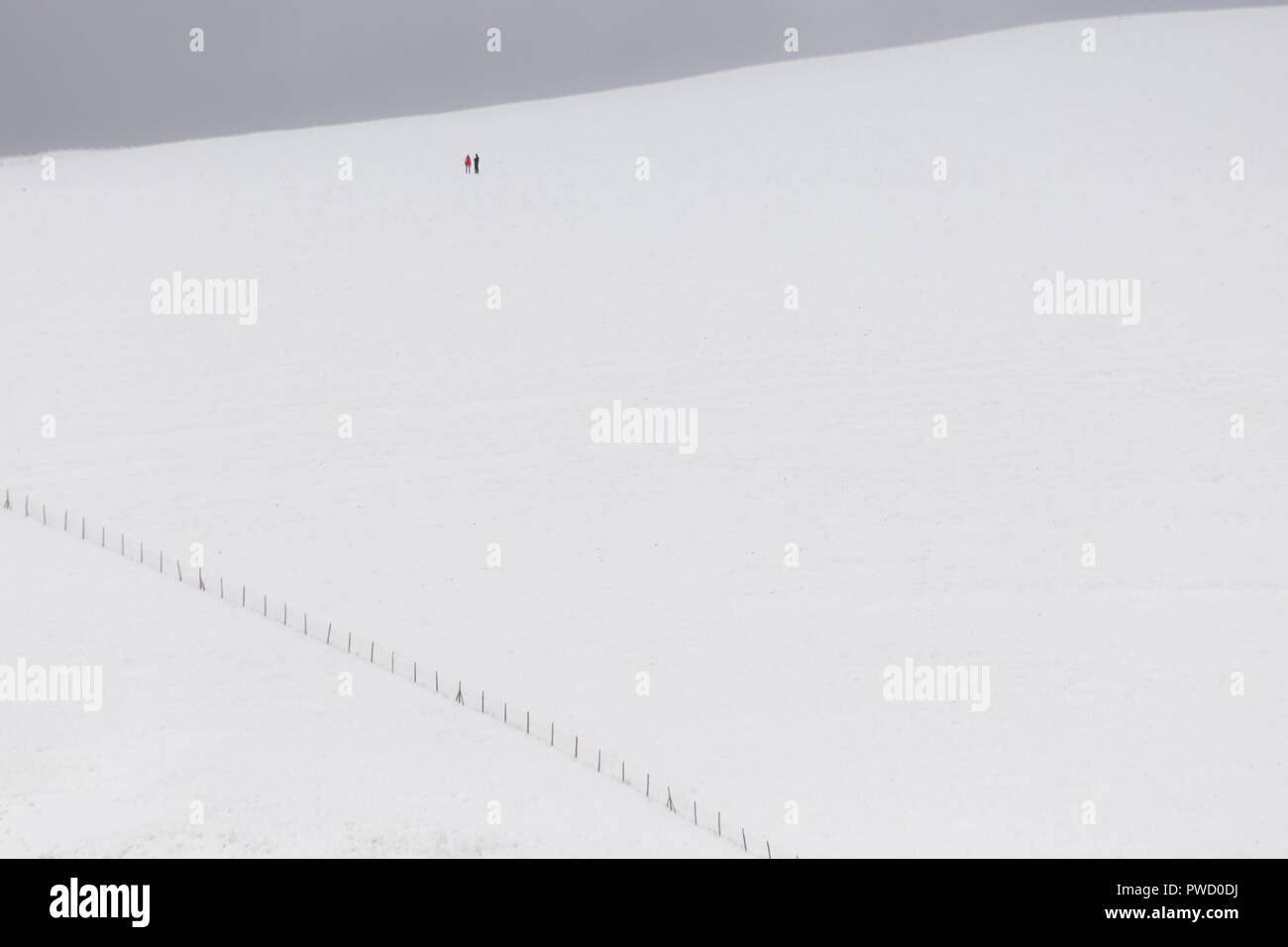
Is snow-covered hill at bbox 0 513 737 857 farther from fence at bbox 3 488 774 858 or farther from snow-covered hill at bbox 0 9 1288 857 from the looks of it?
fence at bbox 3 488 774 858

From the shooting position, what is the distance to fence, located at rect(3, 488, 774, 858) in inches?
849

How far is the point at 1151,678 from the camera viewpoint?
25094 millimetres

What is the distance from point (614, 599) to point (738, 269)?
63.2 feet

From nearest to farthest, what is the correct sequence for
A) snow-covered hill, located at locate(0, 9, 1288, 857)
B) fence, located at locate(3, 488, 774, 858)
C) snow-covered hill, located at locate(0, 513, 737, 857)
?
1. snow-covered hill, located at locate(0, 513, 737, 857)
2. fence, located at locate(3, 488, 774, 858)
3. snow-covered hill, located at locate(0, 9, 1288, 857)

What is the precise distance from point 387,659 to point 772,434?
44.2ft

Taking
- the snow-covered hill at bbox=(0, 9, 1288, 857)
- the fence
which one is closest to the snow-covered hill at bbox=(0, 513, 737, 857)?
the snow-covered hill at bbox=(0, 9, 1288, 857)

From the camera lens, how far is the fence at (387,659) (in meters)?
21.6

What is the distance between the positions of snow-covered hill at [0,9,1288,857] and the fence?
51cm

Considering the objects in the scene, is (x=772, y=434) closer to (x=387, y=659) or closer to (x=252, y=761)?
(x=387, y=659)

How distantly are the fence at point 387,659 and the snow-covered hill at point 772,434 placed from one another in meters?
0.51

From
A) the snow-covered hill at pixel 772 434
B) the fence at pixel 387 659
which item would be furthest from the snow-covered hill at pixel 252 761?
the fence at pixel 387 659
